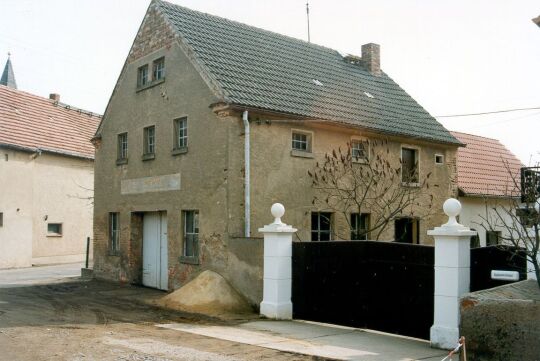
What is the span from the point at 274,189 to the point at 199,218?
227 centimetres

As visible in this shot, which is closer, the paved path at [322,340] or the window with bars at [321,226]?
the paved path at [322,340]

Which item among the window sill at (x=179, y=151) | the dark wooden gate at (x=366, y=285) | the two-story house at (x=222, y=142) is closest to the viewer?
the dark wooden gate at (x=366, y=285)

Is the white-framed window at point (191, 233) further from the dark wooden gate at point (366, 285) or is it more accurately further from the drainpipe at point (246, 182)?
the dark wooden gate at point (366, 285)

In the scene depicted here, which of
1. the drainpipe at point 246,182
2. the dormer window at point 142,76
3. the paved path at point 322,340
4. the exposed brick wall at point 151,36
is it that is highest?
the exposed brick wall at point 151,36

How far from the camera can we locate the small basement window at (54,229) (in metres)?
29.2

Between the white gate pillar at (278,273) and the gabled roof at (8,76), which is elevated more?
the gabled roof at (8,76)

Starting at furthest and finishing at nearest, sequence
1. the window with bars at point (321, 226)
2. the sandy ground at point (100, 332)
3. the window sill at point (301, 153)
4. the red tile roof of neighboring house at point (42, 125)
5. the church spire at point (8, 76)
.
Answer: the church spire at point (8, 76) < the red tile roof of neighboring house at point (42, 125) < the window with bars at point (321, 226) < the window sill at point (301, 153) < the sandy ground at point (100, 332)

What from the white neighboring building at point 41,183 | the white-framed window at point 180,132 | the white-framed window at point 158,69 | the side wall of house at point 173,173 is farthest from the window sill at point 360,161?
the white neighboring building at point 41,183

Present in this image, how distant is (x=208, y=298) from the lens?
14875 millimetres

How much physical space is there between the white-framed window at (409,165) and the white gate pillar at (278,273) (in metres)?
8.49

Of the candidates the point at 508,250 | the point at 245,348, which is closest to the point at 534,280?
the point at 508,250

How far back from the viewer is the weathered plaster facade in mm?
27109

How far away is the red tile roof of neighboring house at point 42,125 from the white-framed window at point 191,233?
13.4 m

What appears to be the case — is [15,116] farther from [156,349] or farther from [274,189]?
[156,349]
